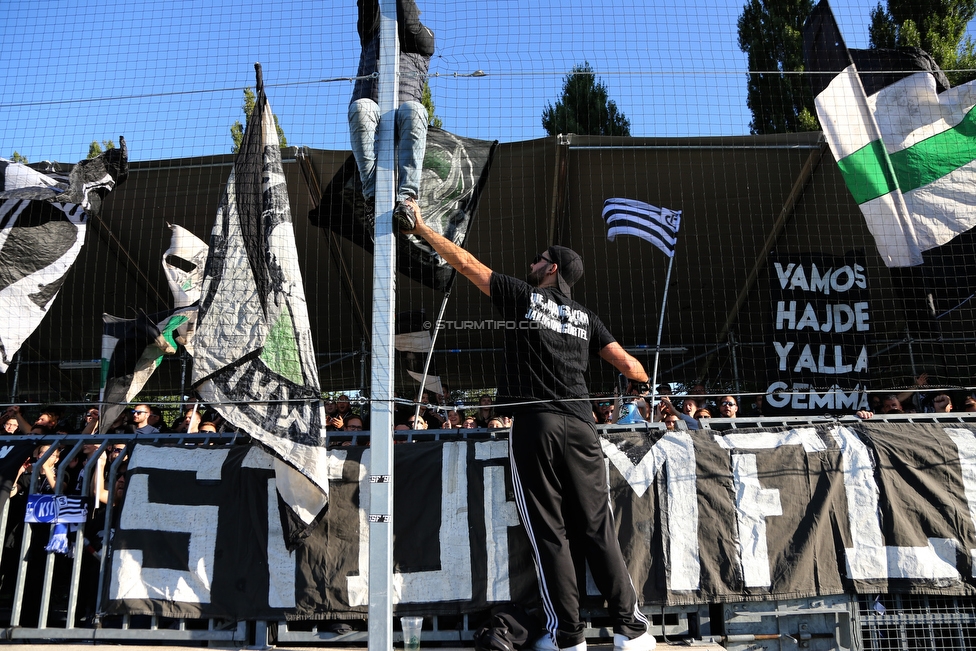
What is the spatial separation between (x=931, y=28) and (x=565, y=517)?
37.1ft

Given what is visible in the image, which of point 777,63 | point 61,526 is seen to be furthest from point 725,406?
point 777,63

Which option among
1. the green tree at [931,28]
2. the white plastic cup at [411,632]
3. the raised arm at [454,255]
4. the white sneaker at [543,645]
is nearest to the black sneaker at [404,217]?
the raised arm at [454,255]

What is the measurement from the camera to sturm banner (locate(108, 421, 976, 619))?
444cm

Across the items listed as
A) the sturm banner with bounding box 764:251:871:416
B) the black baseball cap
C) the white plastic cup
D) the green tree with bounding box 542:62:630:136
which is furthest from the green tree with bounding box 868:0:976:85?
the white plastic cup

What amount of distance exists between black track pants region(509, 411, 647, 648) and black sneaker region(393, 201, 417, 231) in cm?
127

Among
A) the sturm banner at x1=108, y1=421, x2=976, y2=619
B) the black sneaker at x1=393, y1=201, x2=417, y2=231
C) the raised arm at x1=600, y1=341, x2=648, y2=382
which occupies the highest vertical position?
the black sneaker at x1=393, y1=201, x2=417, y2=231

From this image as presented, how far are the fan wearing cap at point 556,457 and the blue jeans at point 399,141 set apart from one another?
1.01ft

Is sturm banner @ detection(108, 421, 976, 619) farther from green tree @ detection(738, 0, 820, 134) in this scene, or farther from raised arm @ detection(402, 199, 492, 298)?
green tree @ detection(738, 0, 820, 134)

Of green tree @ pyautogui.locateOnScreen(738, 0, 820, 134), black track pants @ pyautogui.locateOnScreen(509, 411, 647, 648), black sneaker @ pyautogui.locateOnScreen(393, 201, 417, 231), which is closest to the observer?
black track pants @ pyautogui.locateOnScreen(509, 411, 647, 648)

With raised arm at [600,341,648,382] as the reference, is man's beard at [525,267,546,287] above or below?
above

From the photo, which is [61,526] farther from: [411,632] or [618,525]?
[618,525]

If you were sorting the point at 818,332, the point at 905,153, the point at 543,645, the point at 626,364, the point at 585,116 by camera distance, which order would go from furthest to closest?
the point at 585,116 < the point at 818,332 < the point at 905,153 < the point at 626,364 < the point at 543,645

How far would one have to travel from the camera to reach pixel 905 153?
257 inches

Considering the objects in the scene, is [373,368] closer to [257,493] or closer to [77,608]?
[257,493]
